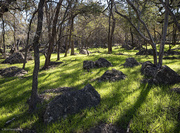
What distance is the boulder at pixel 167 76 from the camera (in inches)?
212

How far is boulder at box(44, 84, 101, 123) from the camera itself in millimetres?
3846

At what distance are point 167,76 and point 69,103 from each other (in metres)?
4.76

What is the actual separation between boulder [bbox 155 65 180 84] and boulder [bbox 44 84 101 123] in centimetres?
328

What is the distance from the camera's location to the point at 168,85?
525 centimetres

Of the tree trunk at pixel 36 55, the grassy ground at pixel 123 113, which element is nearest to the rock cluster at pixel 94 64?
the grassy ground at pixel 123 113

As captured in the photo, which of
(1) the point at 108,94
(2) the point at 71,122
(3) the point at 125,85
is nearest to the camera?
(2) the point at 71,122

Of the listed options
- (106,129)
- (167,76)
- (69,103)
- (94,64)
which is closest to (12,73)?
(94,64)

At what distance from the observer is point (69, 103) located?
414 cm

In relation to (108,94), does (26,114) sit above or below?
below

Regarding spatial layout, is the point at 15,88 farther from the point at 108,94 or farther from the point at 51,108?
the point at 108,94

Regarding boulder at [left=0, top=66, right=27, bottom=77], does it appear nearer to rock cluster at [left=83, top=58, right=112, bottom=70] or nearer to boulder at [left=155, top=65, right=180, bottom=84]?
rock cluster at [left=83, top=58, right=112, bottom=70]

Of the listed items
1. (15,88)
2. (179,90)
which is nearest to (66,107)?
(179,90)

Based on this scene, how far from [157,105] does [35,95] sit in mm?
4728

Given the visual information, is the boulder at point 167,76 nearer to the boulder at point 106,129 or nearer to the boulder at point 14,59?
the boulder at point 106,129
